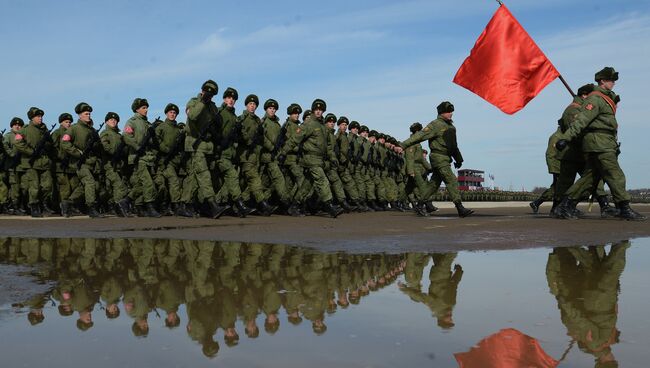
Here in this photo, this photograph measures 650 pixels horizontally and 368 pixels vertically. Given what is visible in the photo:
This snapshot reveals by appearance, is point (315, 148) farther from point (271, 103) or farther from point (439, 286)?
point (439, 286)

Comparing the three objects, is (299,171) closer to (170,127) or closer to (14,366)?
(170,127)

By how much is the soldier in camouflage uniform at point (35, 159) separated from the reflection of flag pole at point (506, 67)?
7969 millimetres

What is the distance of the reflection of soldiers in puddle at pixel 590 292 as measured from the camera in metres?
2.61

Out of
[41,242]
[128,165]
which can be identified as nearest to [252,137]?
[128,165]

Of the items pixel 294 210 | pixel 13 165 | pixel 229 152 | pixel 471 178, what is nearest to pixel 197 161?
pixel 229 152

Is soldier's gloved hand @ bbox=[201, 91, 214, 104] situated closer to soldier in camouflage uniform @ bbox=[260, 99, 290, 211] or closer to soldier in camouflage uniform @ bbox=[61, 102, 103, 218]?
soldier in camouflage uniform @ bbox=[260, 99, 290, 211]

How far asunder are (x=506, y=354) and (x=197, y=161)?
9.25 meters

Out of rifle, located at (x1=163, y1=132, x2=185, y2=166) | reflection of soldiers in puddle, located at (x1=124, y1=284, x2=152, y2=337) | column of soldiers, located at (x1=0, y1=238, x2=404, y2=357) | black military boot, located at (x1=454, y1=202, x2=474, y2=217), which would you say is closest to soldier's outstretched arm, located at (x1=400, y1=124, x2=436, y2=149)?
black military boot, located at (x1=454, y1=202, x2=474, y2=217)

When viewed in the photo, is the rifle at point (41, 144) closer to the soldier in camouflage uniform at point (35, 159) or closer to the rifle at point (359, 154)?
the soldier in camouflage uniform at point (35, 159)

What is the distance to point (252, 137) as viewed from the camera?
12.1 m

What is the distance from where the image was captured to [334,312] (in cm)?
323

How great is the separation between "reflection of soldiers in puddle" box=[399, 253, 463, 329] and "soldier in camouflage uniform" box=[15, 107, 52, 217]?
1002 centimetres

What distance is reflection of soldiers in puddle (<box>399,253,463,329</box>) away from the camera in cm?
323

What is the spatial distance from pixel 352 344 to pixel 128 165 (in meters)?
11.1
